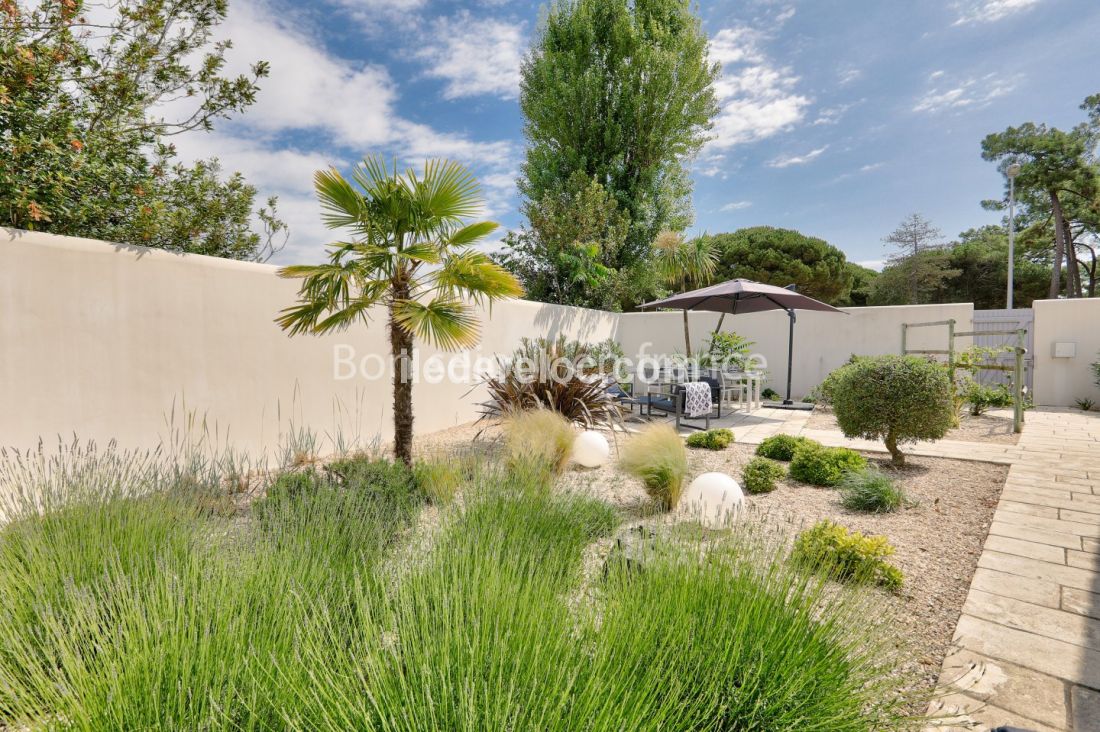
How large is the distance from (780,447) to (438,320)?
419 cm

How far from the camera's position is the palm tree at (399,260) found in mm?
3967

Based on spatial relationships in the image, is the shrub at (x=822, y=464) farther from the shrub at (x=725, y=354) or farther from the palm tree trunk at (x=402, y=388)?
the shrub at (x=725, y=354)

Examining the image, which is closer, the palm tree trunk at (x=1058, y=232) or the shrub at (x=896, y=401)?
the shrub at (x=896, y=401)

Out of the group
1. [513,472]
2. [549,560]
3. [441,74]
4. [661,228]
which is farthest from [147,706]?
[661,228]

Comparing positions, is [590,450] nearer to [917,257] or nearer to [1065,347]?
[1065,347]

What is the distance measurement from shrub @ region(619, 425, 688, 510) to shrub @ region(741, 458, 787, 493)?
92 cm

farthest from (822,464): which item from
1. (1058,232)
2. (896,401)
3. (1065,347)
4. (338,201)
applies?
(1058,232)

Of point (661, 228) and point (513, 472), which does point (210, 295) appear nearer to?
point (513, 472)

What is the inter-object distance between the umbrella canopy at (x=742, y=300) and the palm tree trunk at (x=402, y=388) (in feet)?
18.8

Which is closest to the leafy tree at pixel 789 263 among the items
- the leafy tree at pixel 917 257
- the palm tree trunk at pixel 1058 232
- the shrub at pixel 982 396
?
the leafy tree at pixel 917 257

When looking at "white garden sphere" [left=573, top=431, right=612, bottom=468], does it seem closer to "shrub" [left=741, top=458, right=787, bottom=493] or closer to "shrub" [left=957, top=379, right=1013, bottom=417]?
"shrub" [left=741, top=458, right=787, bottom=493]

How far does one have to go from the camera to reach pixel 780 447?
5.46 m

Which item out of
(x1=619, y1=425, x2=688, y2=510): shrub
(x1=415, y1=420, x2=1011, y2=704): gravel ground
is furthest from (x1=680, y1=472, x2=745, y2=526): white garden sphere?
(x1=619, y1=425, x2=688, y2=510): shrub

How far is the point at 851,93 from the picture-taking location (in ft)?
37.8
